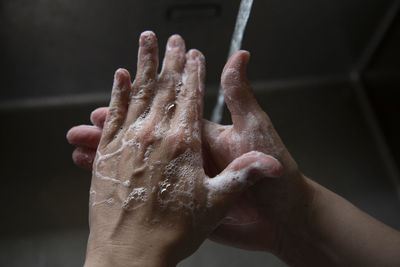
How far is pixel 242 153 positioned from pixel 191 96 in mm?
121

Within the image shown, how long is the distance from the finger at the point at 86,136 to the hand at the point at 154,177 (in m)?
0.06

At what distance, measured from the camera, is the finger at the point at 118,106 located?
23.6 inches

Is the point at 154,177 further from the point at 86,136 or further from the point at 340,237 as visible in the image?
the point at 340,237

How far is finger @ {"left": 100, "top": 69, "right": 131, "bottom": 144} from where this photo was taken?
0.60 m

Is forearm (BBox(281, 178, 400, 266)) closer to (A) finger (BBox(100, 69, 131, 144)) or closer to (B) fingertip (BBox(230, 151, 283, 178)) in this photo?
(B) fingertip (BBox(230, 151, 283, 178))

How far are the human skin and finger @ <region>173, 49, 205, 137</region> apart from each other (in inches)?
2.0

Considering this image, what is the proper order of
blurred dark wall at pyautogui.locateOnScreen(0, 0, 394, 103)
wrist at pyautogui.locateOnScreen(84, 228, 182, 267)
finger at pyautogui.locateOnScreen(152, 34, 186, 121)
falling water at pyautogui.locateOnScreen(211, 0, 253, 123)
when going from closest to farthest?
wrist at pyautogui.locateOnScreen(84, 228, 182, 267), finger at pyautogui.locateOnScreen(152, 34, 186, 121), falling water at pyautogui.locateOnScreen(211, 0, 253, 123), blurred dark wall at pyautogui.locateOnScreen(0, 0, 394, 103)

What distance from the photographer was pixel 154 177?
54 cm

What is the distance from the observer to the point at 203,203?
1.74 feet

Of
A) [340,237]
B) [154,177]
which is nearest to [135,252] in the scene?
[154,177]

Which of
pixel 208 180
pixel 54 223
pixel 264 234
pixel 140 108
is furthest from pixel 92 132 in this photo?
pixel 54 223

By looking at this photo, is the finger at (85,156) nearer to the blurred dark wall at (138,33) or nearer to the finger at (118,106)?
the finger at (118,106)

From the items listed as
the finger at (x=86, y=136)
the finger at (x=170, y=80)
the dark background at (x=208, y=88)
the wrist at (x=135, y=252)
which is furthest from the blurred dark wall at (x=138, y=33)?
the wrist at (x=135, y=252)

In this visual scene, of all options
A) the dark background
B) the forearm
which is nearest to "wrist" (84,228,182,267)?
the forearm
